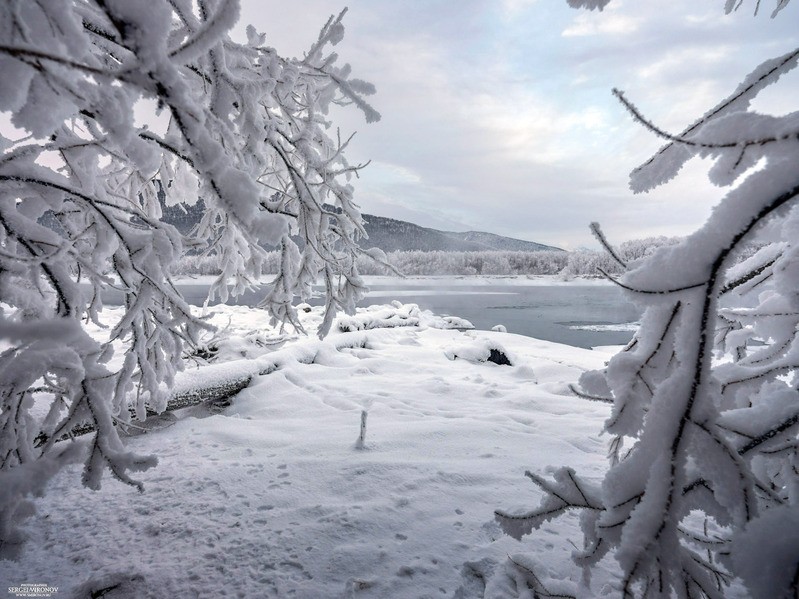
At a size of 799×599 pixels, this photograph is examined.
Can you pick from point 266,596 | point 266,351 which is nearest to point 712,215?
point 266,596

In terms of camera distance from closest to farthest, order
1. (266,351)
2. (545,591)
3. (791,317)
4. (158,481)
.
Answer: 1. (791,317)
2. (545,591)
3. (158,481)
4. (266,351)

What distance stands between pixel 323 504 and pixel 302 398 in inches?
97.5

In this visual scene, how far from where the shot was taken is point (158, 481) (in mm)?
3021

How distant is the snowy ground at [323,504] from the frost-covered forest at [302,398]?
0.02 m

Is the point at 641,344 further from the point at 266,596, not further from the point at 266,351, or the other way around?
the point at 266,351

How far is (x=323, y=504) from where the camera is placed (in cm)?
272

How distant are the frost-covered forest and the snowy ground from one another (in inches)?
0.8

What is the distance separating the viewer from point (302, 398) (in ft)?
16.7

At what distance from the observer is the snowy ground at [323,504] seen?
2.07 meters

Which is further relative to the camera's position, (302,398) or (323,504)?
(302,398)

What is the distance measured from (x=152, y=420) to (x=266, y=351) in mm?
2551

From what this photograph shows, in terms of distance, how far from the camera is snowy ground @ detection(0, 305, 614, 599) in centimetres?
207

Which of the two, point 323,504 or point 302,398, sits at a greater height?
point 323,504

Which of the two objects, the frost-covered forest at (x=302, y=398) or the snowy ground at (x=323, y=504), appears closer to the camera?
the frost-covered forest at (x=302, y=398)
